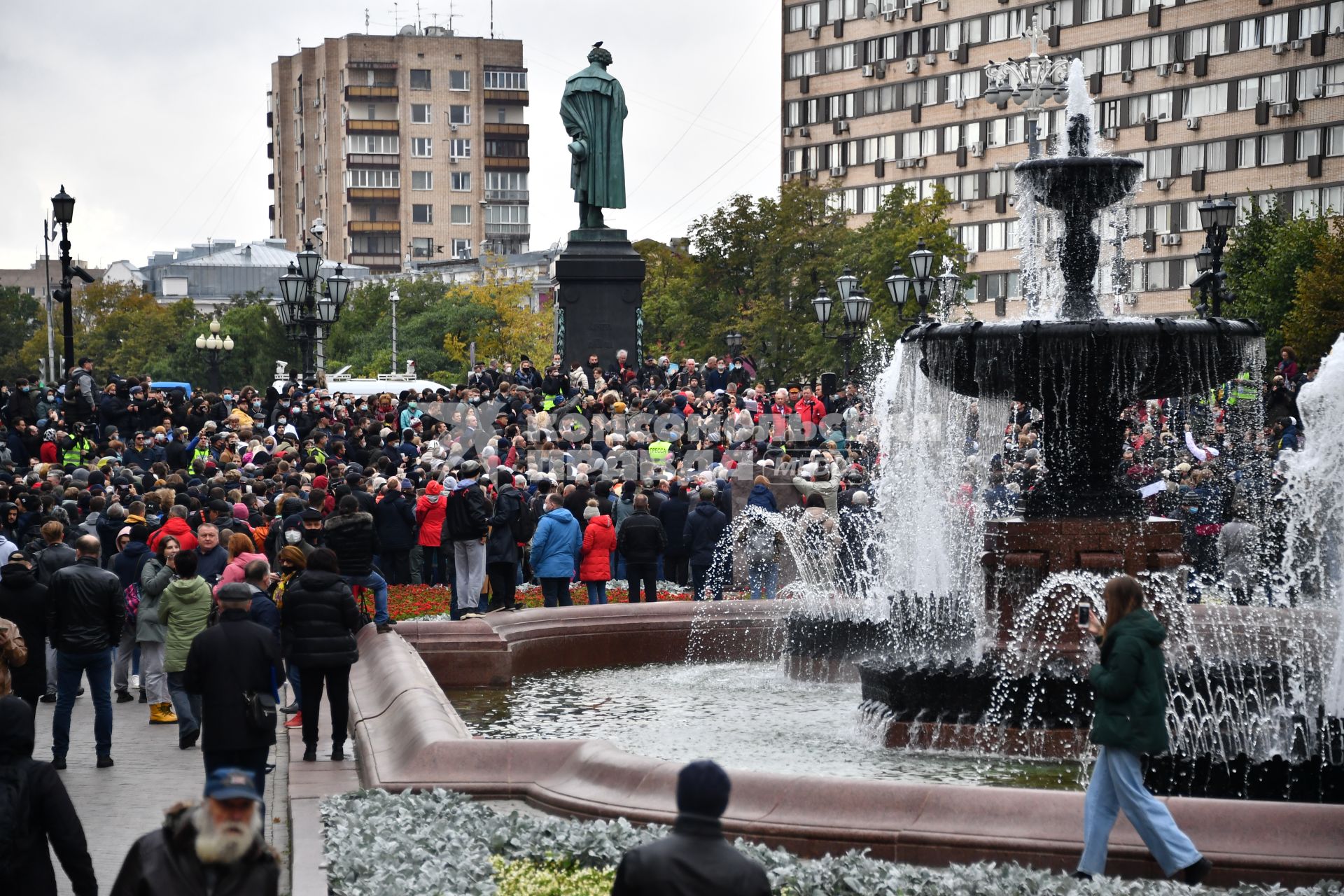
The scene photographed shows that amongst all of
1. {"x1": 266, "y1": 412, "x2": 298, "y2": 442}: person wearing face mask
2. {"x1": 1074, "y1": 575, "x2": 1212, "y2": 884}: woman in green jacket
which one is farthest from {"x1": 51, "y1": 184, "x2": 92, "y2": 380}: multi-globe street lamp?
{"x1": 1074, "y1": 575, "x2": 1212, "y2": 884}: woman in green jacket

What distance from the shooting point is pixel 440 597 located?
19.9 metres

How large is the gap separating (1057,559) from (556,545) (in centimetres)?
706

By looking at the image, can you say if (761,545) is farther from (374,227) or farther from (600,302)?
(374,227)

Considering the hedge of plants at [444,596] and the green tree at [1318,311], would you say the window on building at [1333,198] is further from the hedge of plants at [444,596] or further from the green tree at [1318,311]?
the hedge of plants at [444,596]

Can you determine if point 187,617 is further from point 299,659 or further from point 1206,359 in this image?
point 1206,359

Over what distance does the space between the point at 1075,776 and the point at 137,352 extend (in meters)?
102

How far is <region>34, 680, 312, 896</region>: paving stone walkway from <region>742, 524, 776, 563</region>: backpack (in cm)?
676

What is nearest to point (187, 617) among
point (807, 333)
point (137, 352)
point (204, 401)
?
point (204, 401)

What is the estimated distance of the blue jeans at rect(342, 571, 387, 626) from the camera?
48.0 feet

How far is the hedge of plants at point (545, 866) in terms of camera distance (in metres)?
7.29

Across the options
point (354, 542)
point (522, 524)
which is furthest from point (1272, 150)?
point (354, 542)

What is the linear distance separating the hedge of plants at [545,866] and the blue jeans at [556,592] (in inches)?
365

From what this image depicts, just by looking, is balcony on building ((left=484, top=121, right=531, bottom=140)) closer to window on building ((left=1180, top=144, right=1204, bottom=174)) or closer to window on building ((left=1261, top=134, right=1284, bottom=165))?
window on building ((left=1180, top=144, right=1204, bottom=174))

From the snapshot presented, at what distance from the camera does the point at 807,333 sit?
62.6m
